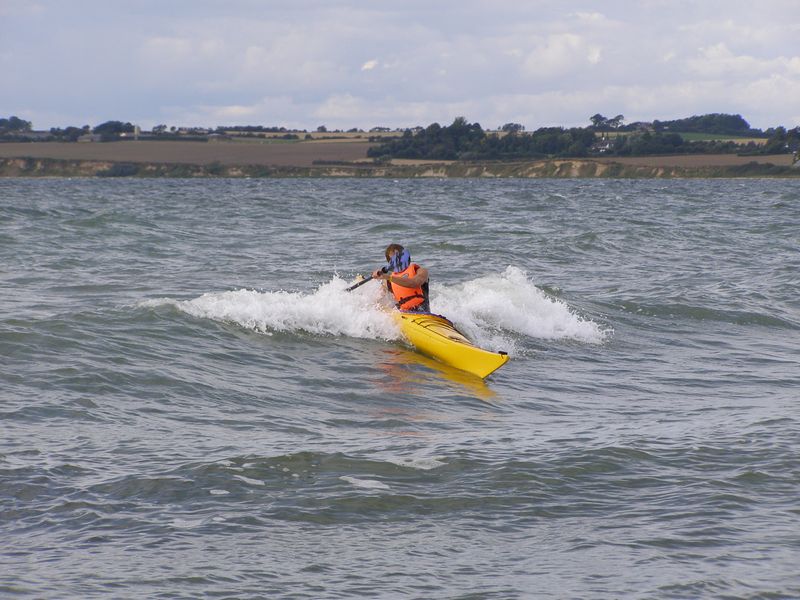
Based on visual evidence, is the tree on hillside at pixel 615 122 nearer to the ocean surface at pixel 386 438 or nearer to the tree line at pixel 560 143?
the tree line at pixel 560 143

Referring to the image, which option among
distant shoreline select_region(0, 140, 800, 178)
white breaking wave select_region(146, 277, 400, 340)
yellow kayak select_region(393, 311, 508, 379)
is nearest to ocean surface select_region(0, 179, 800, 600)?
white breaking wave select_region(146, 277, 400, 340)

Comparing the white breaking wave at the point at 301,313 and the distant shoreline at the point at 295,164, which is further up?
the distant shoreline at the point at 295,164

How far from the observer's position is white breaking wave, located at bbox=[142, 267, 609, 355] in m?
13.0

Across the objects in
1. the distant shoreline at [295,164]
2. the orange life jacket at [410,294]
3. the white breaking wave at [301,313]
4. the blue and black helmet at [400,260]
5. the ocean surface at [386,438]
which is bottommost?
the ocean surface at [386,438]

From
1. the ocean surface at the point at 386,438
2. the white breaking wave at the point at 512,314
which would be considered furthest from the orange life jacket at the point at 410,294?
the white breaking wave at the point at 512,314

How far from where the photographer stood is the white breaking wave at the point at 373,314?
13.0 m

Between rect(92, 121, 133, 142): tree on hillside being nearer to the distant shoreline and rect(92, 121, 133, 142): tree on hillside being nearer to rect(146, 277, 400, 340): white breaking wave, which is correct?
the distant shoreline

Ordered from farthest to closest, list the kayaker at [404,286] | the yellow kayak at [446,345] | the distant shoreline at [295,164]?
the distant shoreline at [295,164], the kayaker at [404,286], the yellow kayak at [446,345]

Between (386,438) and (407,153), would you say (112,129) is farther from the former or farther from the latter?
(386,438)

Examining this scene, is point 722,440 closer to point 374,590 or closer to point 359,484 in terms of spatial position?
point 359,484

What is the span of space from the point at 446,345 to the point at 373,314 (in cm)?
198

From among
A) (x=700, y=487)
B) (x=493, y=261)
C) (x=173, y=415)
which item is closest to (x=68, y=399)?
(x=173, y=415)

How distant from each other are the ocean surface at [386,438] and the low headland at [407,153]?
7423 centimetres

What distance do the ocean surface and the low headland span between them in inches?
2923
